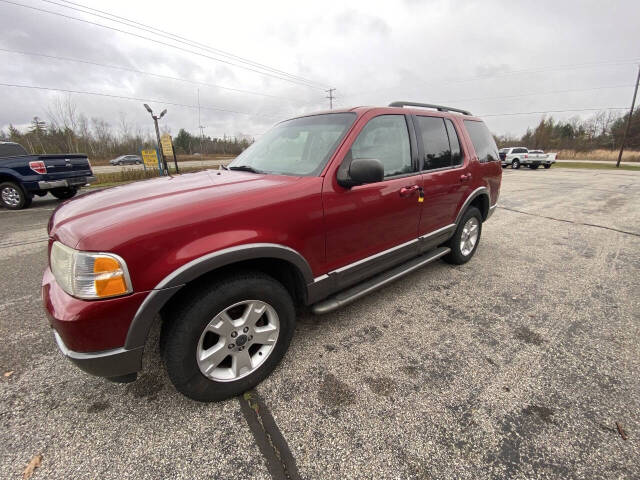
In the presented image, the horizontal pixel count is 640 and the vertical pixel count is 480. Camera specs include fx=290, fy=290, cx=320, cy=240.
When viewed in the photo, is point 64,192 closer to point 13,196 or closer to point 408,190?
point 13,196

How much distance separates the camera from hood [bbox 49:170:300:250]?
144 centimetres

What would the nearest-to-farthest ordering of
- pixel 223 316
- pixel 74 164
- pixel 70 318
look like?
1. pixel 70 318
2. pixel 223 316
3. pixel 74 164

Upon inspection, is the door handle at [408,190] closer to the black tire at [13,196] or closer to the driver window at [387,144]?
the driver window at [387,144]

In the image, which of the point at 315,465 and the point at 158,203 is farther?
the point at 158,203

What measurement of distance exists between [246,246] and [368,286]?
1.26m

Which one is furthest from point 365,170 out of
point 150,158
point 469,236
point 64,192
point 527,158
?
point 527,158

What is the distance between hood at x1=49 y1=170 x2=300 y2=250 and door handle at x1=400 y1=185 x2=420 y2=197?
1055mm

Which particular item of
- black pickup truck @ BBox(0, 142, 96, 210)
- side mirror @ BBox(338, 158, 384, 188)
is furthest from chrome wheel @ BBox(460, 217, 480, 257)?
black pickup truck @ BBox(0, 142, 96, 210)

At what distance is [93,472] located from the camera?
1.46 metres

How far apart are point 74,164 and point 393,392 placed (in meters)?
10.5

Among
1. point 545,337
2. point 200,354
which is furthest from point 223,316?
point 545,337

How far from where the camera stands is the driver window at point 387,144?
7.84 feet

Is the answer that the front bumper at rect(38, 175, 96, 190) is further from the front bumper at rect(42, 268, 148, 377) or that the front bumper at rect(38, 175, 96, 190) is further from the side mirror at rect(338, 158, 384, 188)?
the side mirror at rect(338, 158, 384, 188)

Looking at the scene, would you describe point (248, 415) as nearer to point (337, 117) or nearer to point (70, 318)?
point (70, 318)
